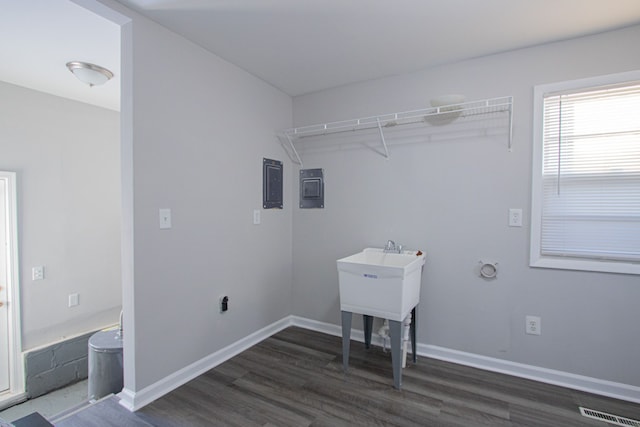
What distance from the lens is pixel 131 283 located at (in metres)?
1.82

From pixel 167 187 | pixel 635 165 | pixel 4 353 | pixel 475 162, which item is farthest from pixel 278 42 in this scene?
pixel 4 353

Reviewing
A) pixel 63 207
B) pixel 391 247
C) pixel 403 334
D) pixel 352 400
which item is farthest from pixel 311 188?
pixel 63 207

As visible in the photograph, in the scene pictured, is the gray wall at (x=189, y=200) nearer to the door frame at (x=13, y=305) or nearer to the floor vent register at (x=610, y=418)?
the door frame at (x=13, y=305)

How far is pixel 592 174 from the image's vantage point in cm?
202

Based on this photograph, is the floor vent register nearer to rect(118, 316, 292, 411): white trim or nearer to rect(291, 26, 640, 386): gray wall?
rect(291, 26, 640, 386): gray wall

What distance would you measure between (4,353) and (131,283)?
2.11 meters

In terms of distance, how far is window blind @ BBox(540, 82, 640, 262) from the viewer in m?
1.93

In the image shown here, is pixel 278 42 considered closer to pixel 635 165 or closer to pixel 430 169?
pixel 430 169

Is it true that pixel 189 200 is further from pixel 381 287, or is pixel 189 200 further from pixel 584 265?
pixel 584 265

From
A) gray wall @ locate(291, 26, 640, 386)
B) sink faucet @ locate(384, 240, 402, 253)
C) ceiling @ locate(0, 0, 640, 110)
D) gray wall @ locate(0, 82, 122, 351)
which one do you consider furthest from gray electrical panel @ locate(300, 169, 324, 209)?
gray wall @ locate(0, 82, 122, 351)

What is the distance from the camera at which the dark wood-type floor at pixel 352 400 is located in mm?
1759

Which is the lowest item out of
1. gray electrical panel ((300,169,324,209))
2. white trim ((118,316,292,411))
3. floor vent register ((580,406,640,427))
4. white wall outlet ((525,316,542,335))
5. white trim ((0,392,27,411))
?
white trim ((0,392,27,411))

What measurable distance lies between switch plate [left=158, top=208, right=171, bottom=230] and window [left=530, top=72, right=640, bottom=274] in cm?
237

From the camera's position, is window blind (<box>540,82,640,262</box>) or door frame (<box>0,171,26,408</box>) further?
door frame (<box>0,171,26,408</box>)
